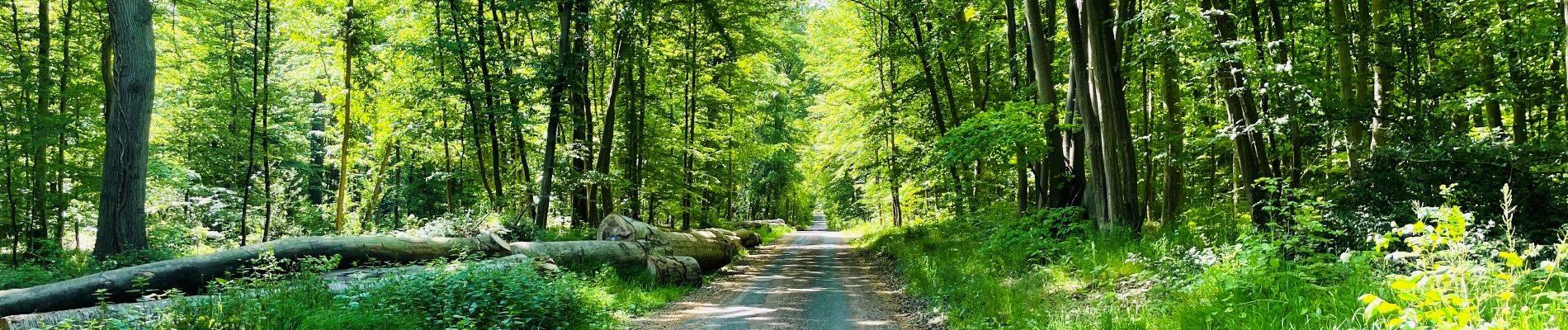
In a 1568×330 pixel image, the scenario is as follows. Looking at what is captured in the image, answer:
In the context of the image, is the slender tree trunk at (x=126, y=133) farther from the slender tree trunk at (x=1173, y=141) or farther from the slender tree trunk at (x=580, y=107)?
the slender tree trunk at (x=1173, y=141)

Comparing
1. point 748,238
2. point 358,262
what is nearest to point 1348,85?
point 358,262

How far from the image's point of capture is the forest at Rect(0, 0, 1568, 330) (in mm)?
6102

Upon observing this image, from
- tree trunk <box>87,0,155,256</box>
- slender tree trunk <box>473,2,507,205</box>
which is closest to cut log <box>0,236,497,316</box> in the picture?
tree trunk <box>87,0,155,256</box>

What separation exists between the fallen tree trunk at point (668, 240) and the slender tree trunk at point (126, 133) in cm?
682

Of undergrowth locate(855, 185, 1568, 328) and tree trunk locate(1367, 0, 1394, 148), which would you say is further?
tree trunk locate(1367, 0, 1394, 148)

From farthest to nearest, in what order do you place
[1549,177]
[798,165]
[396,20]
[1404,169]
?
[798,165] < [396,20] < [1404,169] < [1549,177]

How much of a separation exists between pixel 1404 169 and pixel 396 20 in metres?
19.2

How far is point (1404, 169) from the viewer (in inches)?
283

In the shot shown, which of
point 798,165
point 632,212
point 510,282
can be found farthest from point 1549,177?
point 798,165

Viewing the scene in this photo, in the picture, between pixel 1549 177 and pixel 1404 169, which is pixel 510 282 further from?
pixel 1549 177

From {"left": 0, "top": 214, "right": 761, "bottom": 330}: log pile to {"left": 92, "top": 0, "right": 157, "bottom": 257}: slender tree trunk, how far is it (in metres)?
2.74

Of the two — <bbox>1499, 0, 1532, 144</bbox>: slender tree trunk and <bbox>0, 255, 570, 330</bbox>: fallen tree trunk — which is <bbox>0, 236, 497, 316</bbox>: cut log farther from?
<bbox>1499, 0, 1532, 144</bbox>: slender tree trunk

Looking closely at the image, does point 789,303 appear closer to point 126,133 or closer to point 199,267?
point 199,267

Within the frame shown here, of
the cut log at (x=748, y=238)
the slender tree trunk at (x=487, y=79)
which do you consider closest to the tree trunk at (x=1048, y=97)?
the slender tree trunk at (x=487, y=79)
